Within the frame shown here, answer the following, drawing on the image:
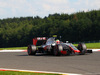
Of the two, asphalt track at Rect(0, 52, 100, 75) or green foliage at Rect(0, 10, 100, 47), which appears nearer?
asphalt track at Rect(0, 52, 100, 75)

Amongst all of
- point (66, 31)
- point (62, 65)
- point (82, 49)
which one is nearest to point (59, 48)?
point (82, 49)

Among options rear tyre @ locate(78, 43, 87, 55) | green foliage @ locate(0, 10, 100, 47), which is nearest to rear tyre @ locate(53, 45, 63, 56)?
rear tyre @ locate(78, 43, 87, 55)

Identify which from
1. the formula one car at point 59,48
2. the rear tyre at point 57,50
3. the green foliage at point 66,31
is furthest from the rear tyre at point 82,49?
the green foliage at point 66,31

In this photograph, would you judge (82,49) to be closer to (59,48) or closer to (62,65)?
(59,48)

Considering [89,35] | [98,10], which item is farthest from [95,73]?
[98,10]

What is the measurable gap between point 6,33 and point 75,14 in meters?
41.5

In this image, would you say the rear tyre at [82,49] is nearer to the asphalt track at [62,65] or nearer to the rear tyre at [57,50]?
the rear tyre at [57,50]

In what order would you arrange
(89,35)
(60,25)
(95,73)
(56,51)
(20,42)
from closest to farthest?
(95,73) → (56,51) → (89,35) → (60,25) → (20,42)

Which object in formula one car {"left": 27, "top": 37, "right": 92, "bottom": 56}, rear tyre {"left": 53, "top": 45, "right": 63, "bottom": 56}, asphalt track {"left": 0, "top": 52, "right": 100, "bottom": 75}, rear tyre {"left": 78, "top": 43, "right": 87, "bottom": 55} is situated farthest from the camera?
rear tyre {"left": 78, "top": 43, "right": 87, "bottom": 55}

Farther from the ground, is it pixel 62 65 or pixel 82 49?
pixel 82 49

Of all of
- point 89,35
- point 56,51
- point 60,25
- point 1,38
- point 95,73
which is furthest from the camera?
point 1,38

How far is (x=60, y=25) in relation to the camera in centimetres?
11288

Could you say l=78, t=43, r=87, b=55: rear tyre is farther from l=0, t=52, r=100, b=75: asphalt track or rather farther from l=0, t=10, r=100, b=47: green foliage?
l=0, t=10, r=100, b=47: green foliage

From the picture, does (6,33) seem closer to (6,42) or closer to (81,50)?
(6,42)
